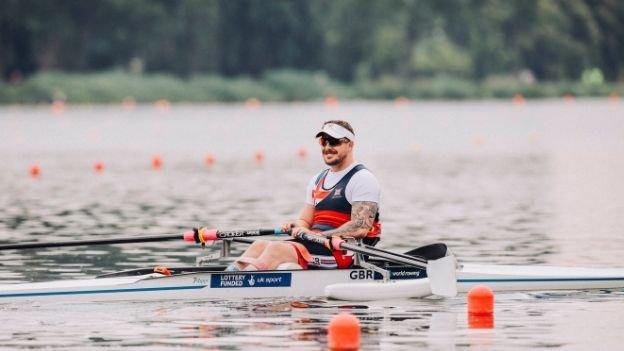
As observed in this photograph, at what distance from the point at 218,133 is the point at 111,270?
1659 inches

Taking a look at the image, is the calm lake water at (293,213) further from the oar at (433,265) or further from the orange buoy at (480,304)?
the oar at (433,265)

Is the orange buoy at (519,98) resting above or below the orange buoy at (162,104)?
above

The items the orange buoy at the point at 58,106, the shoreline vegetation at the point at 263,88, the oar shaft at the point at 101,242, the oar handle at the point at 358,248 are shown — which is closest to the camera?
the oar handle at the point at 358,248

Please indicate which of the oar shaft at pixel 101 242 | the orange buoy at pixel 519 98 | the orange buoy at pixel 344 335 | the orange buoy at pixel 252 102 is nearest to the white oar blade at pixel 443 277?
the oar shaft at pixel 101 242

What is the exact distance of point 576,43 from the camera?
137375 mm

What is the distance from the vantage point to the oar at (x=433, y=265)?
17.2 metres

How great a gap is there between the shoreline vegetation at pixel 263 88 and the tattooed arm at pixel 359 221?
3320 inches

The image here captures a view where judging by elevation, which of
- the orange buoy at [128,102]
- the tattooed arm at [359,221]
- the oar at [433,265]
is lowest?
the oar at [433,265]

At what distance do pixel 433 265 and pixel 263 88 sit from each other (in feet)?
329

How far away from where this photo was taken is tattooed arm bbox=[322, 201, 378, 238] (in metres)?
17.4

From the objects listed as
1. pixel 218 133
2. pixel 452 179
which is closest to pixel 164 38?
pixel 218 133

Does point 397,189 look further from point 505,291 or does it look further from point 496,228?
point 505,291

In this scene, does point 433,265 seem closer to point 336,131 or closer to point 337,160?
point 337,160

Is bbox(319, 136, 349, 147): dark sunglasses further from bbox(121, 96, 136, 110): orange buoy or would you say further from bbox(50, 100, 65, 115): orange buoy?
bbox(121, 96, 136, 110): orange buoy
